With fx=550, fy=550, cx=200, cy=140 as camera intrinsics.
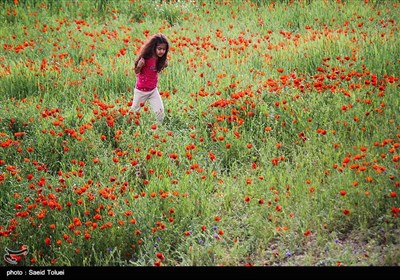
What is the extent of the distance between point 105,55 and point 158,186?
486cm

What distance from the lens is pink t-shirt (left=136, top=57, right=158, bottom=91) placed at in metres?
7.06

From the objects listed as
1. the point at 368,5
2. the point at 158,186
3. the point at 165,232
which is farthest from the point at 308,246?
the point at 368,5

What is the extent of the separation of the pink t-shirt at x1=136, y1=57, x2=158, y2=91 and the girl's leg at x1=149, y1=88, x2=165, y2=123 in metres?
0.10

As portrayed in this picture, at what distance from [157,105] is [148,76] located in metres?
0.41

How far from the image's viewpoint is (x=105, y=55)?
31.8ft

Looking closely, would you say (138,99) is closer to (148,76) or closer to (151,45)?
(148,76)

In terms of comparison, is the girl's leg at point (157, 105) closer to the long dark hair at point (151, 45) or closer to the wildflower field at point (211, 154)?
the wildflower field at point (211, 154)

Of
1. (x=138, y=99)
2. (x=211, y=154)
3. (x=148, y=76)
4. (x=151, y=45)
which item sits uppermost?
(x=151, y=45)

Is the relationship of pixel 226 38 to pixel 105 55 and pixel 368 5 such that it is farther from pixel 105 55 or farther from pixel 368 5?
pixel 368 5

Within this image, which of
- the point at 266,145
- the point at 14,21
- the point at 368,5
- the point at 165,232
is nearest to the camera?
the point at 165,232

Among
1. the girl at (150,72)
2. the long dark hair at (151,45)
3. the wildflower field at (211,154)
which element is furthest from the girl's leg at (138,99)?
the long dark hair at (151,45)

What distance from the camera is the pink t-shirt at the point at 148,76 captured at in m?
7.06

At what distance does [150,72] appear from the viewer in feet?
23.4

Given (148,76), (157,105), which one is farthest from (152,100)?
(148,76)
